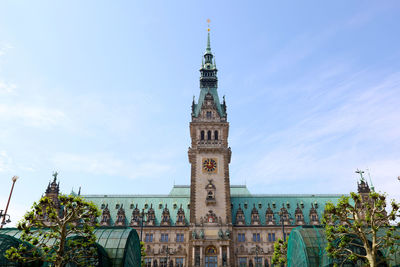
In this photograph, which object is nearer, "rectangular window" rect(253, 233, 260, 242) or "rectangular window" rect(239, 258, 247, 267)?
"rectangular window" rect(239, 258, 247, 267)

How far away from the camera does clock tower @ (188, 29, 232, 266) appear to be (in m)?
74.8

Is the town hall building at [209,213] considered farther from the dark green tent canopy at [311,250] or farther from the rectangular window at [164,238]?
the dark green tent canopy at [311,250]

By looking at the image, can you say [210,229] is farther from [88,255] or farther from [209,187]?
[88,255]

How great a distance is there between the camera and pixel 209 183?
80625 mm

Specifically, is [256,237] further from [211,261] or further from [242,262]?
[211,261]

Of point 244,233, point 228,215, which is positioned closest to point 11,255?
point 228,215

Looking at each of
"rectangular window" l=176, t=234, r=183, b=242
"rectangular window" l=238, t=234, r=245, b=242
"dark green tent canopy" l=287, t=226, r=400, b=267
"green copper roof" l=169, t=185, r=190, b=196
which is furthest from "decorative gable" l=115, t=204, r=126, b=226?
"dark green tent canopy" l=287, t=226, r=400, b=267

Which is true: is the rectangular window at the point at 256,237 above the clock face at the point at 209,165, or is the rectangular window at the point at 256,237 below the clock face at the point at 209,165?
below

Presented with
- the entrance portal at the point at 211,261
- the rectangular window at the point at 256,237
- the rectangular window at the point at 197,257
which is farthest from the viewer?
the rectangular window at the point at 256,237

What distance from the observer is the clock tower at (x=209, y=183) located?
245ft

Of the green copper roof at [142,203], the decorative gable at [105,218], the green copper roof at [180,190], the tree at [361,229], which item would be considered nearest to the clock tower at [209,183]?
the green copper roof at [142,203]

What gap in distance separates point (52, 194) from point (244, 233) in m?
51.5

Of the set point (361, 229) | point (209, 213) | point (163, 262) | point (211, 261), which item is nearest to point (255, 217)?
point (209, 213)

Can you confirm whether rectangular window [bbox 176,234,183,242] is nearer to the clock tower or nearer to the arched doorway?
the clock tower
